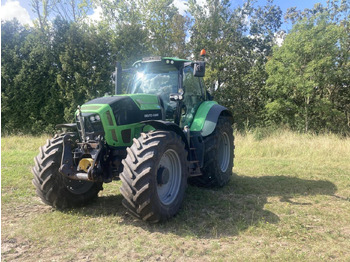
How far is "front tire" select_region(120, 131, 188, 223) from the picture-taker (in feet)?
11.8

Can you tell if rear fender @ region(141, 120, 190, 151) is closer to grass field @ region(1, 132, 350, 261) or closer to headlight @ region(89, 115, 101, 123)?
headlight @ region(89, 115, 101, 123)

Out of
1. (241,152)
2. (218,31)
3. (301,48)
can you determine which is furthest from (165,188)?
(218,31)

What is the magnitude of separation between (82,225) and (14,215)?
1315 millimetres

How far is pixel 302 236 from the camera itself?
3617 millimetres

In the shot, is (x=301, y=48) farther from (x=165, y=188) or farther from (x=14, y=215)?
(x=14, y=215)

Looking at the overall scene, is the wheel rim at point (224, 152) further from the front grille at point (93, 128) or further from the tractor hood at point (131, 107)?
the front grille at point (93, 128)

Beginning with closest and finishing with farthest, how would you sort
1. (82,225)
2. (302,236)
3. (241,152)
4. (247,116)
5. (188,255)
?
(188,255) → (302,236) → (82,225) → (241,152) → (247,116)

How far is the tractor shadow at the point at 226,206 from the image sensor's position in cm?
387

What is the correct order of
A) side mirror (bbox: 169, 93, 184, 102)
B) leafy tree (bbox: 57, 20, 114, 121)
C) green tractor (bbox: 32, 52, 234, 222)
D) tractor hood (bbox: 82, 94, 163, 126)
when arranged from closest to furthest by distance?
green tractor (bbox: 32, 52, 234, 222)
tractor hood (bbox: 82, 94, 163, 126)
side mirror (bbox: 169, 93, 184, 102)
leafy tree (bbox: 57, 20, 114, 121)

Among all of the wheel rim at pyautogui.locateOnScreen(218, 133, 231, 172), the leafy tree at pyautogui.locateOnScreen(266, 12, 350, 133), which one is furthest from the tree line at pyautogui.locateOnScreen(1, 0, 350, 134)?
the wheel rim at pyautogui.locateOnScreen(218, 133, 231, 172)

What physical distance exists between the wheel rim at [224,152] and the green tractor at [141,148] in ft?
2.27

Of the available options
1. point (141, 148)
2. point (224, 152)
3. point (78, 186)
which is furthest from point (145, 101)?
point (224, 152)

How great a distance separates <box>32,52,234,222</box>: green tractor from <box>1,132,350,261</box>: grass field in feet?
1.06

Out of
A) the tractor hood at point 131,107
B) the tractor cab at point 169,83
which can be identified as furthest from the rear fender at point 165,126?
the tractor cab at point 169,83
